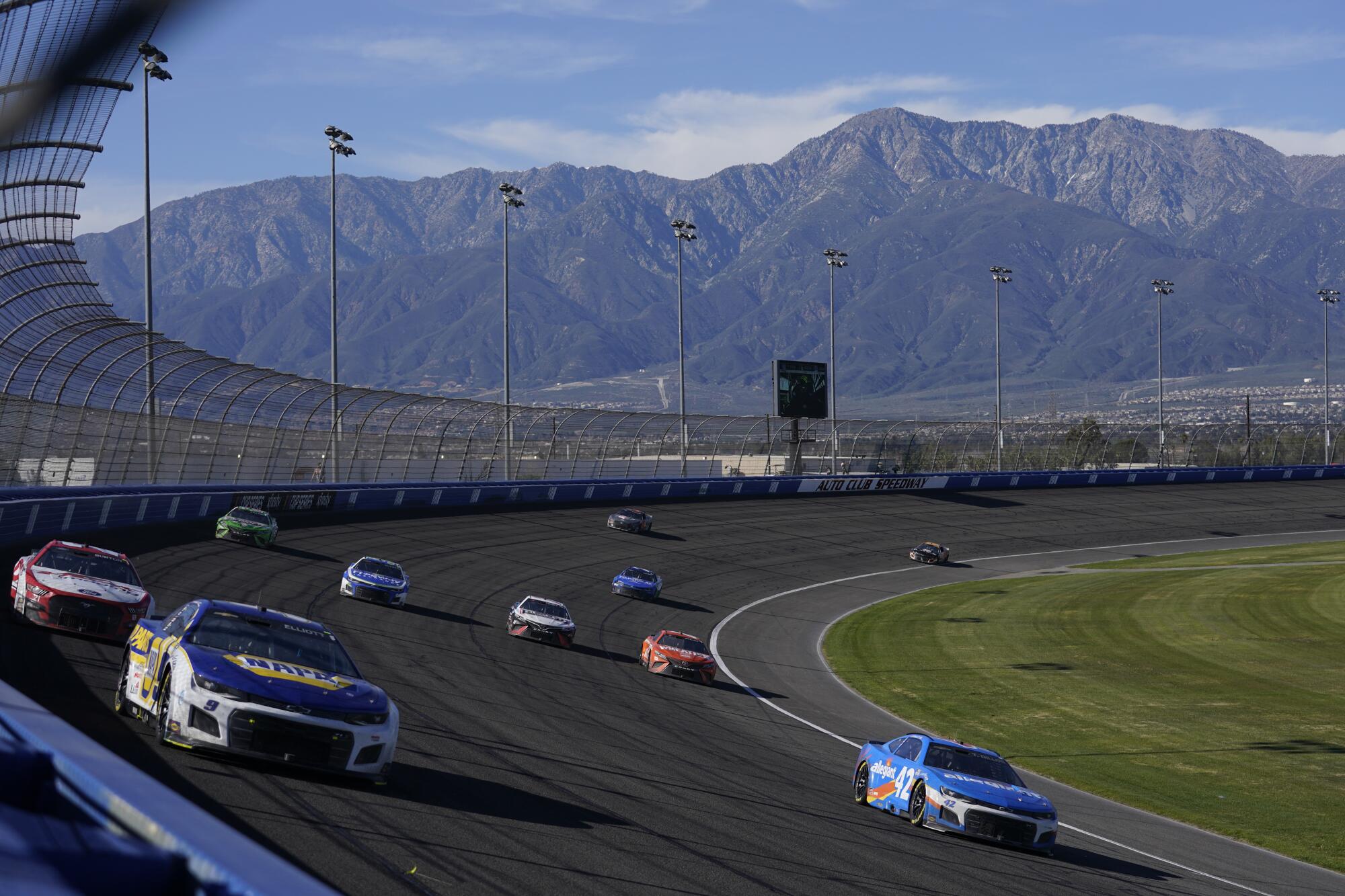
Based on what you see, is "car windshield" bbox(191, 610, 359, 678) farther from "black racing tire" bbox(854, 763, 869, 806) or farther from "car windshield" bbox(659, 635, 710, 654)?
"car windshield" bbox(659, 635, 710, 654)

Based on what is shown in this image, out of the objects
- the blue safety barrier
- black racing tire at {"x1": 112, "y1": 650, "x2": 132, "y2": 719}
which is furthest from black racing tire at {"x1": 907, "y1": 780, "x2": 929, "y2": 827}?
the blue safety barrier

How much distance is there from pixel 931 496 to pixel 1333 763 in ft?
148

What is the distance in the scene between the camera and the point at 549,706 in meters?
19.1

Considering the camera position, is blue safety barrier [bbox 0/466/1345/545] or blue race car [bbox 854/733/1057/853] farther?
blue safety barrier [bbox 0/466/1345/545]

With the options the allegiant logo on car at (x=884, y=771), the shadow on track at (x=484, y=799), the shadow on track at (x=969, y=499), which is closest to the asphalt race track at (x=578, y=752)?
the shadow on track at (x=484, y=799)

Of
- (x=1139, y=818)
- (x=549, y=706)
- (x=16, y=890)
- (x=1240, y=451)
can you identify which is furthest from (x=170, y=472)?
(x=1240, y=451)

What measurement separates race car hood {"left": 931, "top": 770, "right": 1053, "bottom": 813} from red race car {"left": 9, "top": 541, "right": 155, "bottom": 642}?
9903 mm

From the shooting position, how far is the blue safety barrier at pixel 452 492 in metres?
31.3

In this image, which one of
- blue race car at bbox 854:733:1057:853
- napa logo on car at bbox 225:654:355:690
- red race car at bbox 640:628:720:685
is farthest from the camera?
red race car at bbox 640:628:720:685

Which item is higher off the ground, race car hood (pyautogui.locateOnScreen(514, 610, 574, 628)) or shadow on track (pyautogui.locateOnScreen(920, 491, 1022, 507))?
shadow on track (pyautogui.locateOnScreen(920, 491, 1022, 507))

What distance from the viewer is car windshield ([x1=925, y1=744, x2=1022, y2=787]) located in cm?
1562

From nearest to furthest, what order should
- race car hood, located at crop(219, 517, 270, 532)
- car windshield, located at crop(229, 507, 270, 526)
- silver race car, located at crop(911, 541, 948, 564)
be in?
race car hood, located at crop(219, 517, 270, 532) < car windshield, located at crop(229, 507, 270, 526) < silver race car, located at crop(911, 541, 948, 564)

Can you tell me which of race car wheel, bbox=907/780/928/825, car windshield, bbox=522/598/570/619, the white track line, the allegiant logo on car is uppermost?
car windshield, bbox=522/598/570/619

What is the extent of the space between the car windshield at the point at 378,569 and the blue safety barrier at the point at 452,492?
Answer: 21.6 ft
